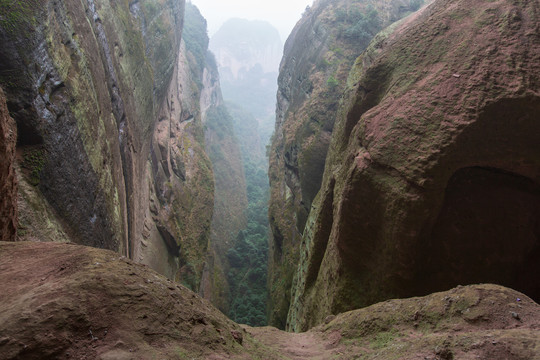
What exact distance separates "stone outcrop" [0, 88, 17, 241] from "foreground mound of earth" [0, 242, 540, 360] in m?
1.09

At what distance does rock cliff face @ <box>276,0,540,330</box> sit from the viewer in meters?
6.13

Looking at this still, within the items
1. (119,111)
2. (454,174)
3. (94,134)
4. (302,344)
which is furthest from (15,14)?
(454,174)

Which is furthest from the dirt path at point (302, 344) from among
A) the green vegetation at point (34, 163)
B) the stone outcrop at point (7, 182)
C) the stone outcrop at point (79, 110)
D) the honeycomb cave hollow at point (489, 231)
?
the green vegetation at point (34, 163)

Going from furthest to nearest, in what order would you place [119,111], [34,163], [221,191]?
[221,191]
[119,111]
[34,163]

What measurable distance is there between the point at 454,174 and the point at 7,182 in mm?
8686

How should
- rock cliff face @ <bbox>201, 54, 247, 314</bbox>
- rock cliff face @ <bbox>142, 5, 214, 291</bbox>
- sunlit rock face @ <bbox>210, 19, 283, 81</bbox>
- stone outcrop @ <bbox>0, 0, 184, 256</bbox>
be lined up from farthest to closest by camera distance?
sunlit rock face @ <bbox>210, 19, 283, 81</bbox> < rock cliff face @ <bbox>201, 54, 247, 314</bbox> < rock cliff face @ <bbox>142, 5, 214, 291</bbox> < stone outcrop @ <bbox>0, 0, 184, 256</bbox>

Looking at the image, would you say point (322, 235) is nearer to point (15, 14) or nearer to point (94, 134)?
point (94, 134)

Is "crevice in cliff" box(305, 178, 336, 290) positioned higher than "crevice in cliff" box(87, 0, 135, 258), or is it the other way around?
"crevice in cliff" box(87, 0, 135, 258)

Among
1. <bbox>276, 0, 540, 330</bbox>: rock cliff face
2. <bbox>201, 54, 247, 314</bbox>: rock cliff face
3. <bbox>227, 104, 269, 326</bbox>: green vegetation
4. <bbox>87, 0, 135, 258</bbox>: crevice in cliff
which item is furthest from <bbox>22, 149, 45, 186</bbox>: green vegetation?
<bbox>227, 104, 269, 326</bbox>: green vegetation

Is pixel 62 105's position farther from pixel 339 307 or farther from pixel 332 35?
pixel 332 35

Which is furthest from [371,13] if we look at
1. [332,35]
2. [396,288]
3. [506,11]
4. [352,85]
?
[396,288]

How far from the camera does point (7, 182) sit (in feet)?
18.2

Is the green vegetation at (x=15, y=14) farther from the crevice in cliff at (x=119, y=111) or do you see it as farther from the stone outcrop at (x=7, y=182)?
the crevice in cliff at (x=119, y=111)

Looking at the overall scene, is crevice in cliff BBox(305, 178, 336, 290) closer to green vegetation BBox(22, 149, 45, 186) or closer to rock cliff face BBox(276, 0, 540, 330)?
rock cliff face BBox(276, 0, 540, 330)
